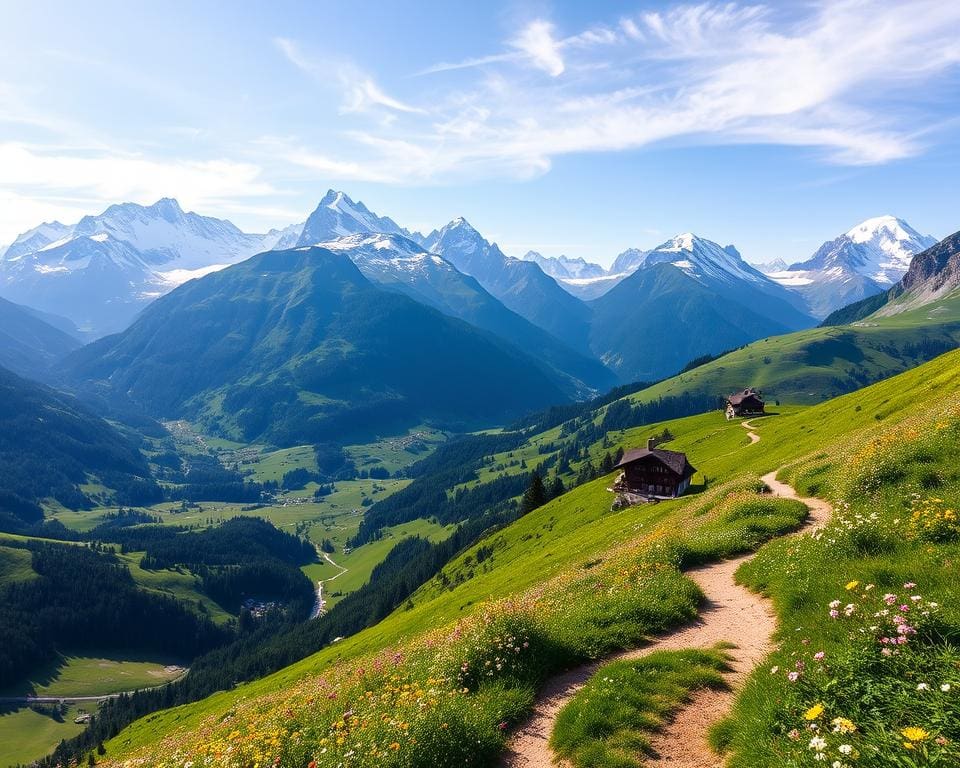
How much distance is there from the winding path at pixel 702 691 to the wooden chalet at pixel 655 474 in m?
67.3

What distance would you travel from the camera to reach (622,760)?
32.1 feet

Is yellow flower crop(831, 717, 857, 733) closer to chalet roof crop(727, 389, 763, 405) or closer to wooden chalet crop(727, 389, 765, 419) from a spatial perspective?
wooden chalet crop(727, 389, 765, 419)

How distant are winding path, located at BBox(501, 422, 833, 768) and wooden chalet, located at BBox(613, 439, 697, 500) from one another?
67.3 meters

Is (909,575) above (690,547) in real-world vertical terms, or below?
above

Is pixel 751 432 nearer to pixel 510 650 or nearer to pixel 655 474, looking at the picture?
pixel 655 474

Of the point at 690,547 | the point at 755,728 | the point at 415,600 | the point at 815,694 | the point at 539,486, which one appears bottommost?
the point at 415,600

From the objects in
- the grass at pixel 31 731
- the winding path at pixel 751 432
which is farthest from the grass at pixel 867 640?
the grass at pixel 31 731

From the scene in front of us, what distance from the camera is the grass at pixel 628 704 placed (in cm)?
1016

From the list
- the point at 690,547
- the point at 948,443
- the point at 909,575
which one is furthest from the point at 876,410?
the point at 909,575

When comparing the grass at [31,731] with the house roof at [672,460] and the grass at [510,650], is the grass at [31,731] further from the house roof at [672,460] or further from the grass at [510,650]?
the grass at [510,650]

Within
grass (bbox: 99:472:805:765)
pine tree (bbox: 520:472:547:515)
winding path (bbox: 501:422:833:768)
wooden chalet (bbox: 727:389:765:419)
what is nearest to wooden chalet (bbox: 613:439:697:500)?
pine tree (bbox: 520:472:547:515)

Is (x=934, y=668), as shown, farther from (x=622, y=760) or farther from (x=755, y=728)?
(x=622, y=760)

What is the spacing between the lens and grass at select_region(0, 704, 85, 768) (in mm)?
163125

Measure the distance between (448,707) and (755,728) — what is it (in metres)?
5.48
